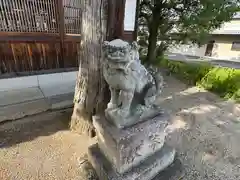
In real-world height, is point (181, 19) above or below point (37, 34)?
above

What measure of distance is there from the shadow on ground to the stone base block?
92 centimetres

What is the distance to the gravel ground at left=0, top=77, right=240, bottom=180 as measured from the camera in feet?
5.74

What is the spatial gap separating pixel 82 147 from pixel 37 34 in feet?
8.16

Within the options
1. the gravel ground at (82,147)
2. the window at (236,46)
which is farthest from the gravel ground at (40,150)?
the window at (236,46)

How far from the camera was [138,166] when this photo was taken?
1557mm

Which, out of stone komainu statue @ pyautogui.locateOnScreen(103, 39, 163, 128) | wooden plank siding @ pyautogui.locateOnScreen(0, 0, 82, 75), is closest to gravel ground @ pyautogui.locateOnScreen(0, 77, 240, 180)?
stone komainu statue @ pyautogui.locateOnScreen(103, 39, 163, 128)

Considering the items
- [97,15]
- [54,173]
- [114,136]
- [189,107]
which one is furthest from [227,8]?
[54,173]

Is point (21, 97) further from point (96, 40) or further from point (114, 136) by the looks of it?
point (114, 136)

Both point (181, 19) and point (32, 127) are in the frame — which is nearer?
point (32, 127)

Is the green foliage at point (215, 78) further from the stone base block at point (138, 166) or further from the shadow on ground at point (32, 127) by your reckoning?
the shadow on ground at point (32, 127)

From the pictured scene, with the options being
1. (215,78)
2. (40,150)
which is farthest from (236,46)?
(40,150)

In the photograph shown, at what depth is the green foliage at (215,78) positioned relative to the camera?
3.79 meters

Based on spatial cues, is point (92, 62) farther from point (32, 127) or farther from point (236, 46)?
point (236, 46)

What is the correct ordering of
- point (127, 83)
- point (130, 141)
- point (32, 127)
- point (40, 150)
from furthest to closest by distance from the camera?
point (32, 127)
point (40, 150)
point (130, 141)
point (127, 83)
